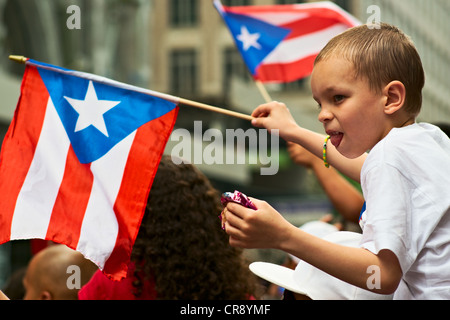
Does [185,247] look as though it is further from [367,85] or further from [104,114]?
[367,85]

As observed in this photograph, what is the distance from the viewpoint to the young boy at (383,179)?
184 centimetres

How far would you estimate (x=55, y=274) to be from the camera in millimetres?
3934

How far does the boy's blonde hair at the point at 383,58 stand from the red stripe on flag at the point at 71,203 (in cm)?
124

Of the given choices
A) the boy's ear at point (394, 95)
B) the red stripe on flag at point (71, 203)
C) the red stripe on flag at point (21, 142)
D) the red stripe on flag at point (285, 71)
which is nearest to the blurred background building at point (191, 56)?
the red stripe on flag at point (285, 71)

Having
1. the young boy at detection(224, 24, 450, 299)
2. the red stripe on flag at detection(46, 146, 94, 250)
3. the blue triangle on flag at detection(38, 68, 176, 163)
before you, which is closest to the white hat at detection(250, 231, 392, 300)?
the young boy at detection(224, 24, 450, 299)

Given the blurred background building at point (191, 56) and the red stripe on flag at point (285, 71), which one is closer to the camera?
the red stripe on flag at point (285, 71)

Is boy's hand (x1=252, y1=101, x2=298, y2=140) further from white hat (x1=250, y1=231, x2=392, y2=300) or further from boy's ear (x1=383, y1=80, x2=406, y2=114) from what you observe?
boy's ear (x1=383, y1=80, x2=406, y2=114)

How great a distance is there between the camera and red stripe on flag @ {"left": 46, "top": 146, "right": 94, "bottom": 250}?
2.85 meters

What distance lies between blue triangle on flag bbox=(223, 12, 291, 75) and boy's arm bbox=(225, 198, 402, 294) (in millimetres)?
3561

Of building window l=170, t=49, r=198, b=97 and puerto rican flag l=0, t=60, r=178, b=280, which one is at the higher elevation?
puerto rican flag l=0, t=60, r=178, b=280

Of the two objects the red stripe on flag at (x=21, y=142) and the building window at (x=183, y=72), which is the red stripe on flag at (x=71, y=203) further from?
the building window at (x=183, y=72)

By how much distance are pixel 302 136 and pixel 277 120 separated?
115 mm

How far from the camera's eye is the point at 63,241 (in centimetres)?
282

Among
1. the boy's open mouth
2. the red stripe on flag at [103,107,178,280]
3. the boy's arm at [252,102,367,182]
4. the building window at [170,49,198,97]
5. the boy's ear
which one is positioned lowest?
the building window at [170,49,198,97]
